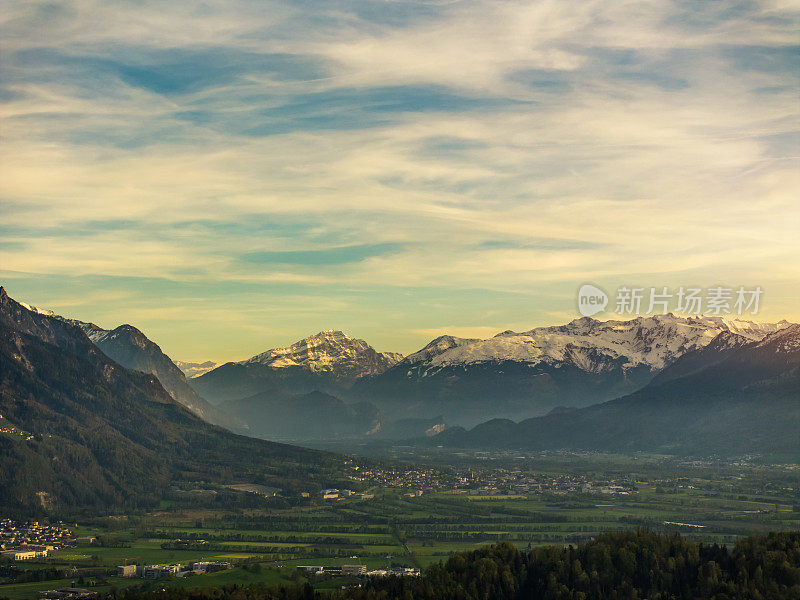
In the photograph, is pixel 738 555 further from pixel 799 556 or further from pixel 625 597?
pixel 625 597

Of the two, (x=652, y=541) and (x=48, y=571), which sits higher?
(x=652, y=541)

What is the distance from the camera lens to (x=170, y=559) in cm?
19012

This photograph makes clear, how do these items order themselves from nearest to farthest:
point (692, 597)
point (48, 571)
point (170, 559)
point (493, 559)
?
point (692, 597)
point (493, 559)
point (48, 571)
point (170, 559)

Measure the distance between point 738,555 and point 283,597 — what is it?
58847mm

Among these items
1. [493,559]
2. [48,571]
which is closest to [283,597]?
[493,559]

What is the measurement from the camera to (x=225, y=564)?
180250 millimetres

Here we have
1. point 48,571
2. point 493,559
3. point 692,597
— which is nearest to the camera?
point 692,597

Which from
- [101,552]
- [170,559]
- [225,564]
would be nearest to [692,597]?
[225,564]

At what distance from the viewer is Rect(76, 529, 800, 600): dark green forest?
459ft

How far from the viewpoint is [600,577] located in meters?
146

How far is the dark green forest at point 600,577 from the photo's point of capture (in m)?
140

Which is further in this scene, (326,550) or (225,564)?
(326,550)

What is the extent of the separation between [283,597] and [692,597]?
1984 inches

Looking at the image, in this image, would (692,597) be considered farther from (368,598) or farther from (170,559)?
(170,559)
